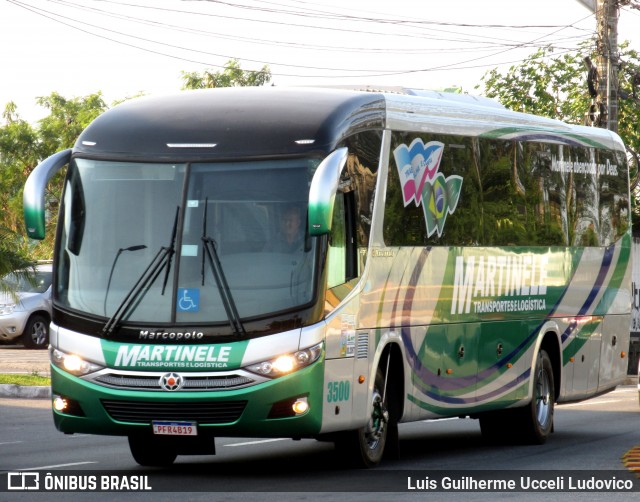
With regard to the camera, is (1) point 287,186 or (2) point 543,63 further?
(2) point 543,63

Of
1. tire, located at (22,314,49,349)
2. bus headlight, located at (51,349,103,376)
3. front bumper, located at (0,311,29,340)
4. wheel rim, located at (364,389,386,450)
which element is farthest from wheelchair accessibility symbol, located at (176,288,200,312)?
tire, located at (22,314,49,349)

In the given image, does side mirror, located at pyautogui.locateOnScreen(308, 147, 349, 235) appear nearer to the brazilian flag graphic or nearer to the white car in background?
the brazilian flag graphic

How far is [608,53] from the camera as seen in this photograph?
93.7 feet

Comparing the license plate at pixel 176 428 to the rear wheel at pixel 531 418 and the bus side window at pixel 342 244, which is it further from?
the rear wheel at pixel 531 418

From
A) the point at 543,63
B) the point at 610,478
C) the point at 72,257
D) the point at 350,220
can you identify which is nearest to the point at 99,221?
the point at 72,257

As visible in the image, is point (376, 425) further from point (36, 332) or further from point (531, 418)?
point (36, 332)

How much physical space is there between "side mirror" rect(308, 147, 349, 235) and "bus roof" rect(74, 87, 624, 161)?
37 cm

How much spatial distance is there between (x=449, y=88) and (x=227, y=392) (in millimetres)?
6220

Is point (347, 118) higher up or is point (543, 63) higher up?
point (347, 118)

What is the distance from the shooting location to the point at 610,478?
12.3 m

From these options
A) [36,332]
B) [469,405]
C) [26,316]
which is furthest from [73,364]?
[36,332]

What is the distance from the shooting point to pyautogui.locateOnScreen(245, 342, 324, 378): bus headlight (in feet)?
37.1

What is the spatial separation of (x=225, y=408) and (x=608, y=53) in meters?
19.1

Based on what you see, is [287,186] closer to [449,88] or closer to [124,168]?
[124,168]
